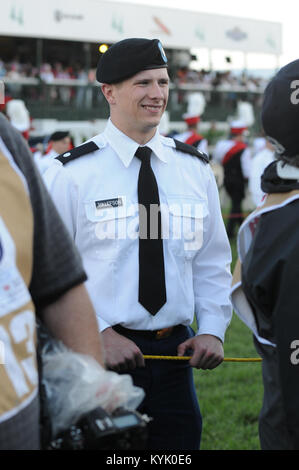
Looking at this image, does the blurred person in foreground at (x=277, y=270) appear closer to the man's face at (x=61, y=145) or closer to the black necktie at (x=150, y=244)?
the black necktie at (x=150, y=244)

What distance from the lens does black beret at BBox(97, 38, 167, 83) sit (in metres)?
2.60

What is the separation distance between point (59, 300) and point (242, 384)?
11.9 ft

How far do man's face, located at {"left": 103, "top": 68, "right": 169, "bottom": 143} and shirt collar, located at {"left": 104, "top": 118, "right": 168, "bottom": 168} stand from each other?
0.08ft

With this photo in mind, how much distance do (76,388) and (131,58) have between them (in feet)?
5.14

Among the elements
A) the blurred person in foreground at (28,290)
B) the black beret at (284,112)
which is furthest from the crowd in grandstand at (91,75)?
the blurred person in foreground at (28,290)

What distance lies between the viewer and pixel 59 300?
1496mm

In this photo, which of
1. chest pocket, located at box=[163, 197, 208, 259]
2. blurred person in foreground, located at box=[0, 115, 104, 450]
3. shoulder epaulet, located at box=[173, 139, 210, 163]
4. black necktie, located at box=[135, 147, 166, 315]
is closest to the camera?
blurred person in foreground, located at box=[0, 115, 104, 450]

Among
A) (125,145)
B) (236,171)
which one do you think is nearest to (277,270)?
(125,145)

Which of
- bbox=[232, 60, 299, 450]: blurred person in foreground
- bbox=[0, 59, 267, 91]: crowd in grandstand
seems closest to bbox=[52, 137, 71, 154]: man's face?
bbox=[232, 60, 299, 450]: blurred person in foreground

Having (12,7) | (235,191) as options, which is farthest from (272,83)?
(12,7)

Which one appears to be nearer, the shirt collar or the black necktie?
the black necktie

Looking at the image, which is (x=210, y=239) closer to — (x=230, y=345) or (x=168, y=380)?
(x=168, y=380)

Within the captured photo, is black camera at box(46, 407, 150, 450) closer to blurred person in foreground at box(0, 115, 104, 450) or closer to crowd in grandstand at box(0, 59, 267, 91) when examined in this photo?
blurred person in foreground at box(0, 115, 104, 450)

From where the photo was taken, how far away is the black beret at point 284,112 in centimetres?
176
